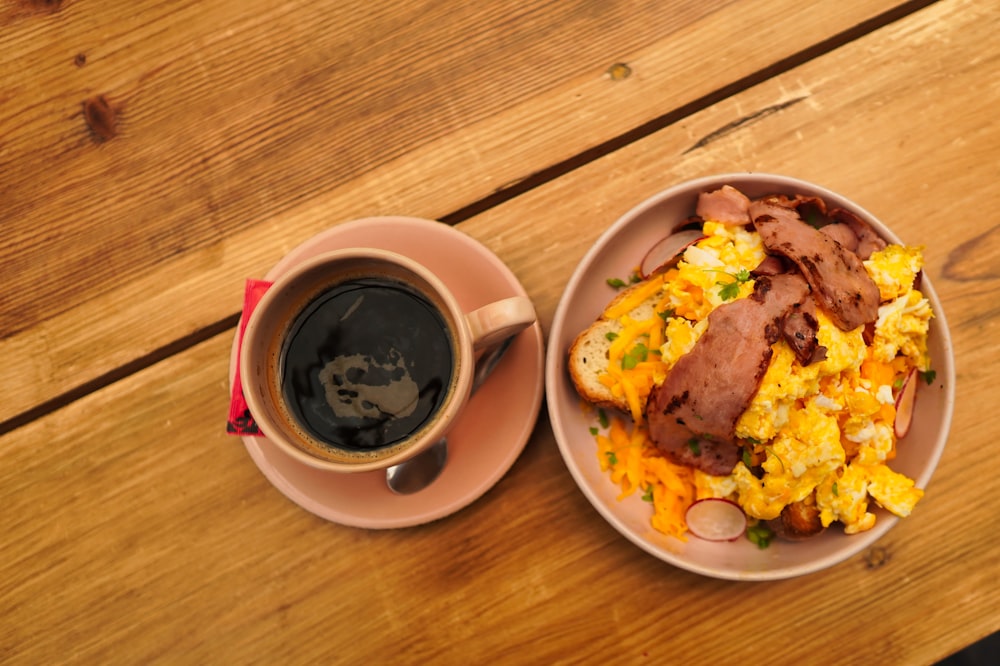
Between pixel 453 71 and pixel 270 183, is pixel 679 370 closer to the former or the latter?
pixel 453 71

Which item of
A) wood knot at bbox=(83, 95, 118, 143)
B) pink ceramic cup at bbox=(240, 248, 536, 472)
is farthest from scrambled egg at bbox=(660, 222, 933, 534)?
wood knot at bbox=(83, 95, 118, 143)

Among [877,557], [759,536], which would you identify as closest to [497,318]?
[759,536]

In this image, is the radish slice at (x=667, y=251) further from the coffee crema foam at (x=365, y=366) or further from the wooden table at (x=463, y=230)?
the coffee crema foam at (x=365, y=366)

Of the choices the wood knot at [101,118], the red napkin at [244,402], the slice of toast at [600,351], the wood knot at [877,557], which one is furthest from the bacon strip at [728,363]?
the wood knot at [101,118]

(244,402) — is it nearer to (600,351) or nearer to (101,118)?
(600,351)

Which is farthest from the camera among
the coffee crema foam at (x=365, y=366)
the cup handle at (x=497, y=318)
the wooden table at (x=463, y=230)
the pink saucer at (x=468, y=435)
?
the wooden table at (x=463, y=230)

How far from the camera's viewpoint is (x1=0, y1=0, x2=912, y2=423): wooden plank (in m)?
1.38

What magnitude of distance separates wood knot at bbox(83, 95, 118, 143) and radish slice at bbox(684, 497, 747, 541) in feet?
4.46

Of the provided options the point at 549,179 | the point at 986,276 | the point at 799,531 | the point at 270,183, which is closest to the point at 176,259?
the point at 270,183

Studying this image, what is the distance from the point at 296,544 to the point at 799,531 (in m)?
0.92

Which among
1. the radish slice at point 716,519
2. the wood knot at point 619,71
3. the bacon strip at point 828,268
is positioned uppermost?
the wood knot at point 619,71

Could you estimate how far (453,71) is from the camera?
4.61 feet

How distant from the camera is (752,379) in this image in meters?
1.07

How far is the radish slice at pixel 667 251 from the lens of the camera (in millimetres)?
1228
